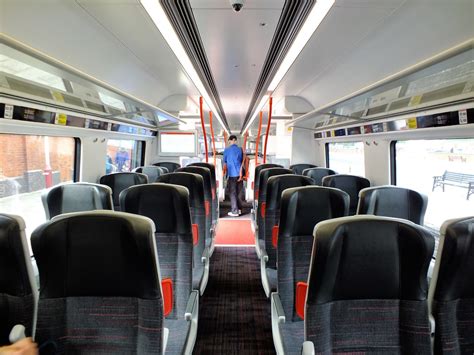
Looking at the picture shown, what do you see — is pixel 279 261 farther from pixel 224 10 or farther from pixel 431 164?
pixel 431 164

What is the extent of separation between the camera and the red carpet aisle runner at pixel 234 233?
636cm

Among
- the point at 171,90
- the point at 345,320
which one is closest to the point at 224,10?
the point at 345,320

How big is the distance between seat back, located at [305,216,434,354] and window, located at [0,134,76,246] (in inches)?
143

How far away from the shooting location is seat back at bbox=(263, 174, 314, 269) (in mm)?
3676

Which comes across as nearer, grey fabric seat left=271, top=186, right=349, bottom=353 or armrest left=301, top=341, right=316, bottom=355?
armrest left=301, top=341, right=316, bottom=355

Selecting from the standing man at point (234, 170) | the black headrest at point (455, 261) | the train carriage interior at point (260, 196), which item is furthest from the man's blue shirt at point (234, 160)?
the black headrest at point (455, 261)

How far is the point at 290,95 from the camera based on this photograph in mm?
8555

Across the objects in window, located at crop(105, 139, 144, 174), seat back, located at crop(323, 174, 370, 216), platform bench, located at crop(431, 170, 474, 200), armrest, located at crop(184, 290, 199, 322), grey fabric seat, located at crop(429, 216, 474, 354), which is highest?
window, located at crop(105, 139, 144, 174)

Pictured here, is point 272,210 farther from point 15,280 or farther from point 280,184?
point 15,280

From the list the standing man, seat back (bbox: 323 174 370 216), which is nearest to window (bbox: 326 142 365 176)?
seat back (bbox: 323 174 370 216)

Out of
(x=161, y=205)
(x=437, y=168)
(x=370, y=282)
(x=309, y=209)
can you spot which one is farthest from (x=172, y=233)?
(x=437, y=168)

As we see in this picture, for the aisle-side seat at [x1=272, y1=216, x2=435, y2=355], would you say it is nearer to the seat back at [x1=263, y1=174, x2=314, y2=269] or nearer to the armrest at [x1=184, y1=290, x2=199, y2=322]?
the armrest at [x1=184, y1=290, x2=199, y2=322]

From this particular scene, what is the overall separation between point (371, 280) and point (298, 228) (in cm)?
115

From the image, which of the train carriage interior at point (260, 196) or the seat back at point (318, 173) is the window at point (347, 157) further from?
the seat back at point (318, 173)
